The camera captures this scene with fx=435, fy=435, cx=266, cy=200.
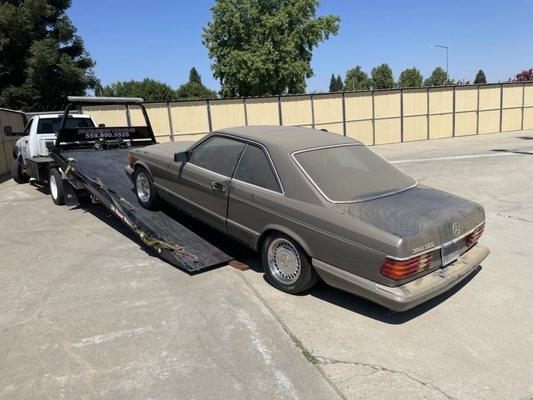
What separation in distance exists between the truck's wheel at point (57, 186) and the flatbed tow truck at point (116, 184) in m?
0.03

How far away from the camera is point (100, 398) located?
2.91m

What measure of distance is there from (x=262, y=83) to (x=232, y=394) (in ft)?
132

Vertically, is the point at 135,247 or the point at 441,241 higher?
the point at 441,241

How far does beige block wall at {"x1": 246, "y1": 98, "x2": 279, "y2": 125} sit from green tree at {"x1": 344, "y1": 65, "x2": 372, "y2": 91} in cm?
7991

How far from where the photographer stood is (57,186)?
8.52m

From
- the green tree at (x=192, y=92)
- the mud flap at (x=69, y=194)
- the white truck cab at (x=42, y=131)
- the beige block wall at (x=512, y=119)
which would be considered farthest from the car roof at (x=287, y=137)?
the green tree at (x=192, y=92)

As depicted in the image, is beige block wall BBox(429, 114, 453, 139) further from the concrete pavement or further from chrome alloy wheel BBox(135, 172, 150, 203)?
chrome alloy wheel BBox(135, 172, 150, 203)

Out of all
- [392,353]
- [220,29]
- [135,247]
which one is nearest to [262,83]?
[220,29]

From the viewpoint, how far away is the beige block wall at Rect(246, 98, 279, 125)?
2191cm

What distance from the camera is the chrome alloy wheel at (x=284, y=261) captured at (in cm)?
427

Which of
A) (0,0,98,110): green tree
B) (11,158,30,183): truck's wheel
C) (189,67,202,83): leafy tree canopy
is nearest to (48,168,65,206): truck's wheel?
(11,158,30,183): truck's wheel

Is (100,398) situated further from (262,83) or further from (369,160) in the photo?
(262,83)

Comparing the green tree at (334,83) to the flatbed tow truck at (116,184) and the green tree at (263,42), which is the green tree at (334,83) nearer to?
the green tree at (263,42)

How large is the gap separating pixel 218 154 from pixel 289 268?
165 centimetres
